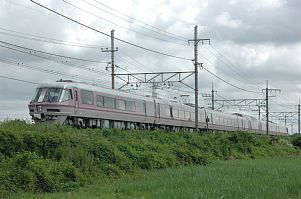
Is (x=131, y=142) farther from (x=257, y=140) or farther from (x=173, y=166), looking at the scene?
(x=257, y=140)

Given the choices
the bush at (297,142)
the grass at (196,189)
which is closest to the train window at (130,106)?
the grass at (196,189)

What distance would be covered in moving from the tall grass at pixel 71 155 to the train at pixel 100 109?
151 inches

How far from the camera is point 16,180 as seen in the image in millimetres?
16797

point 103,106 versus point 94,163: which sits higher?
point 103,106

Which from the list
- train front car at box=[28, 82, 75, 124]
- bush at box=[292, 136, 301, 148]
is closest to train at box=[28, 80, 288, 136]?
train front car at box=[28, 82, 75, 124]

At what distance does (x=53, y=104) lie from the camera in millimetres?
31266

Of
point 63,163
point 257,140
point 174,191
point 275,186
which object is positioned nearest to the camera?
point 174,191

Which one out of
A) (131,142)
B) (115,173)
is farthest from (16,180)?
(131,142)

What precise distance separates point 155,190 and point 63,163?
4925 mm

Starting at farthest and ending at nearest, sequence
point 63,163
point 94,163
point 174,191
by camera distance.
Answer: point 94,163
point 63,163
point 174,191

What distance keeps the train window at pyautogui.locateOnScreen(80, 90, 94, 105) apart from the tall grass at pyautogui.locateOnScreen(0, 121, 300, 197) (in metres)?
4.11

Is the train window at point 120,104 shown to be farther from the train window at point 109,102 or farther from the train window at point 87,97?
the train window at point 87,97

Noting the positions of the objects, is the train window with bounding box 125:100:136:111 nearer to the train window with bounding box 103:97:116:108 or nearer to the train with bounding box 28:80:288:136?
the train with bounding box 28:80:288:136

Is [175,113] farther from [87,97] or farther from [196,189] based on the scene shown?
[196,189]
